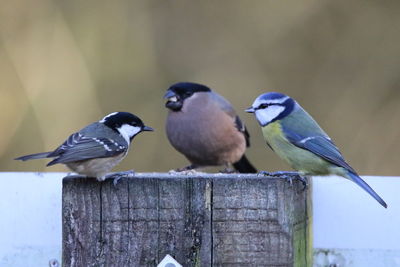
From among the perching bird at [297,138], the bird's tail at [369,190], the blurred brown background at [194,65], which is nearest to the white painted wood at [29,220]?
the bird's tail at [369,190]

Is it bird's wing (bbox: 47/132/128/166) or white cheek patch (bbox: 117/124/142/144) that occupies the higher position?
white cheek patch (bbox: 117/124/142/144)

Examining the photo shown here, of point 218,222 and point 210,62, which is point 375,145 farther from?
point 218,222

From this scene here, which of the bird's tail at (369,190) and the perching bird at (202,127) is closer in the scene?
the bird's tail at (369,190)

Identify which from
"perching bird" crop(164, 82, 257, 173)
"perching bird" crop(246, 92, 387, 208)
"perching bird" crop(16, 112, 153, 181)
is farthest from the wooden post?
"perching bird" crop(164, 82, 257, 173)

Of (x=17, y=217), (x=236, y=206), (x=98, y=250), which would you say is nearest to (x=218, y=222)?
(x=236, y=206)

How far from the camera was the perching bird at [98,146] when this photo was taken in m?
3.08

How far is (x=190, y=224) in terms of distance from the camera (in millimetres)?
2205

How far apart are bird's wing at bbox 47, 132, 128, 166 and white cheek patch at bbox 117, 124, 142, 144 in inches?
3.2

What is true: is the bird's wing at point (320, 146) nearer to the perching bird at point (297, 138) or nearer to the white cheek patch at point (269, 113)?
the perching bird at point (297, 138)

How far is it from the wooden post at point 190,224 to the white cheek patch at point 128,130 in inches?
45.5

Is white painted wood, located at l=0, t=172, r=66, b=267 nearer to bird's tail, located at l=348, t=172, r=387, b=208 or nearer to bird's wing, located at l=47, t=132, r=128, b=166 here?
bird's wing, located at l=47, t=132, r=128, b=166

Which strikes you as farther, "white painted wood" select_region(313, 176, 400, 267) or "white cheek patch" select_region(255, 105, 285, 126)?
"white cheek patch" select_region(255, 105, 285, 126)

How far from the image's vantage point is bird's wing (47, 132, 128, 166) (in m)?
3.11

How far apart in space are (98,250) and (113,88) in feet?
15.4
